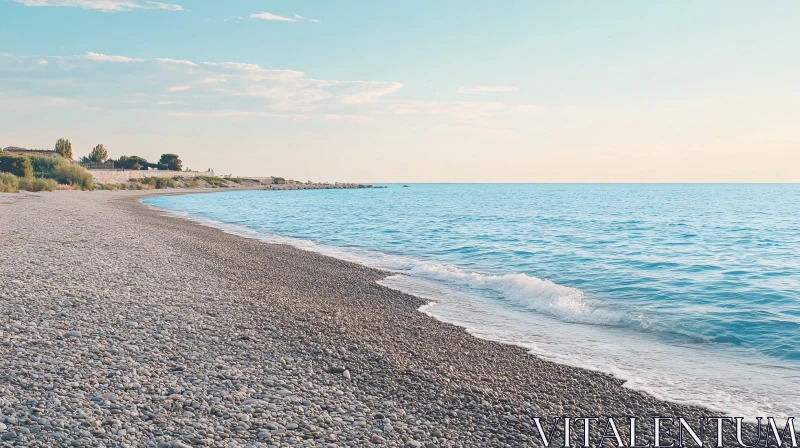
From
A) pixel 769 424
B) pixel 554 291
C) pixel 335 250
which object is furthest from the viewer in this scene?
pixel 335 250

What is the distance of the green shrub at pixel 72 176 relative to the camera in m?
71.6

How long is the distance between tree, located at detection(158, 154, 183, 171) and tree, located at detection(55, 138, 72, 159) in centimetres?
3293

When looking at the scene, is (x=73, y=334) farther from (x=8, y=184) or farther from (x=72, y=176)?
(x=72, y=176)

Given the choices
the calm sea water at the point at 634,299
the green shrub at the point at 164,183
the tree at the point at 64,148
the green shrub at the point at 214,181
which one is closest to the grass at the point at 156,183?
the green shrub at the point at 164,183

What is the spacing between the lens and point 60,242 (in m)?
19.8

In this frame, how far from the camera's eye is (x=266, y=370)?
7.89 m

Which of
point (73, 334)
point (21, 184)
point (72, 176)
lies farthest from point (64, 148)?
point (73, 334)

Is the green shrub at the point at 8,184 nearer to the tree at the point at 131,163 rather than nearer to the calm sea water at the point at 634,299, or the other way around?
the calm sea water at the point at 634,299

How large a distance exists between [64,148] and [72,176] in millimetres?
42973

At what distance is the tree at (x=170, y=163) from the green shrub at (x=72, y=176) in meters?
70.2

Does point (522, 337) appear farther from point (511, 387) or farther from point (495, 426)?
point (495, 426)

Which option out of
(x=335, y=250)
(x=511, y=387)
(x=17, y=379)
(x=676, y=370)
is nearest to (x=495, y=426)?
(x=511, y=387)

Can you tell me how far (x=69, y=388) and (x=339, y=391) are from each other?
3152 millimetres

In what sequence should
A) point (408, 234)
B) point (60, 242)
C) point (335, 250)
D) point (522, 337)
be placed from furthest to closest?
point (408, 234)
point (335, 250)
point (60, 242)
point (522, 337)
